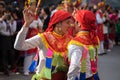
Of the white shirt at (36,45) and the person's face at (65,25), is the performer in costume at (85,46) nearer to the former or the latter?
the person's face at (65,25)

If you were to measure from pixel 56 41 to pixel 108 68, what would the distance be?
20.0ft

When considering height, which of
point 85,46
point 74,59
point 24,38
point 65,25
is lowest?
point 74,59

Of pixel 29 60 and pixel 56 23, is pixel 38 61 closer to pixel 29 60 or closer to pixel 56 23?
pixel 56 23

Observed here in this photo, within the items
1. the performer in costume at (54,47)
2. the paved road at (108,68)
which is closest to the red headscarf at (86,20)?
the performer in costume at (54,47)

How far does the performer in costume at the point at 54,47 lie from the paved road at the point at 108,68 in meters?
4.41

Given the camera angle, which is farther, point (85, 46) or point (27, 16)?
point (85, 46)

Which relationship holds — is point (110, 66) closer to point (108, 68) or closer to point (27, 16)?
point (108, 68)

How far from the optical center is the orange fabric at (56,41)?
148 inches

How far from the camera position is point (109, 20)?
46.3 feet

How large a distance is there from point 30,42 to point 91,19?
2.59 ft

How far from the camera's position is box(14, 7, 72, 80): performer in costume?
3707 mm

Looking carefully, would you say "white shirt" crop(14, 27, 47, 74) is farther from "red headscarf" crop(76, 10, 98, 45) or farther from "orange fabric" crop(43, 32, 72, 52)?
"red headscarf" crop(76, 10, 98, 45)

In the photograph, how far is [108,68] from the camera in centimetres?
968

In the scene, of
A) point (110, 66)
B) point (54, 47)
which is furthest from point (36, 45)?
point (110, 66)
